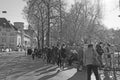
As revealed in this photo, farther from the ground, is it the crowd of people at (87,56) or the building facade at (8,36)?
the building facade at (8,36)

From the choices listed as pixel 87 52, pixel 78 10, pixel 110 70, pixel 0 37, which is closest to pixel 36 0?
pixel 78 10

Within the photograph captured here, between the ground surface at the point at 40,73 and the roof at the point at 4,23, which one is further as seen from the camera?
the roof at the point at 4,23

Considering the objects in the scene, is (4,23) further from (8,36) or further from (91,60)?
(91,60)

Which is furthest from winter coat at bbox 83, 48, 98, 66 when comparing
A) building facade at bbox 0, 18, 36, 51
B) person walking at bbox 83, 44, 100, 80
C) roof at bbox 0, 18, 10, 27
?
roof at bbox 0, 18, 10, 27

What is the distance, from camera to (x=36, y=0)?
39.5m

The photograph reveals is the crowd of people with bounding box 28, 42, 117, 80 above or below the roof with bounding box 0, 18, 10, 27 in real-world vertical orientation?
below

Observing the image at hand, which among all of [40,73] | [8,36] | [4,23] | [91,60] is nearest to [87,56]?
[91,60]

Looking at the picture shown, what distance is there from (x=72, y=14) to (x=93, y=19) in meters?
10.3

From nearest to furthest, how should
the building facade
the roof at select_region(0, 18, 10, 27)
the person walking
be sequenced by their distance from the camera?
the person walking → the roof at select_region(0, 18, 10, 27) → the building facade

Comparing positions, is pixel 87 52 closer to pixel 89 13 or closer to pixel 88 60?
pixel 88 60

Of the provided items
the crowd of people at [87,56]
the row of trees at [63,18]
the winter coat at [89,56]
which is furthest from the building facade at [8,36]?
the winter coat at [89,56]

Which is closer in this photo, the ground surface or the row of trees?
the ground surface

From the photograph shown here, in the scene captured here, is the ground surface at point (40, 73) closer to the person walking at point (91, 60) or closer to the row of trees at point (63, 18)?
the person walking at point (91, 60)

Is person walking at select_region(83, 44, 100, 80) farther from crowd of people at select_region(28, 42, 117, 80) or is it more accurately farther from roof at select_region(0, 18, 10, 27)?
roof at select_region(0, 18, 10, 27)
